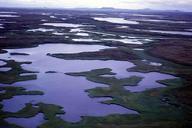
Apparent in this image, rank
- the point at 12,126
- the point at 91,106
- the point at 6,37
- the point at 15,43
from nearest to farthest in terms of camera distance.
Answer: the point at 12,126, the point at 91,106, the point at 15,43, the point at 6,37

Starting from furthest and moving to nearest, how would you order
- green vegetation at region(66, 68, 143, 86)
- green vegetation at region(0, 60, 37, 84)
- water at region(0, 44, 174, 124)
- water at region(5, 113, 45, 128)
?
1. green vegetation at region(66, 68, 143, 86)
2. green vegetation at region(0, 60, 37, 84)
3. water at region(0, 44, 174, 124)
4. water at region(5, 113, 45, 128)

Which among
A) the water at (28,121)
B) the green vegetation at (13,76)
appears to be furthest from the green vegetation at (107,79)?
the water at (28,121)

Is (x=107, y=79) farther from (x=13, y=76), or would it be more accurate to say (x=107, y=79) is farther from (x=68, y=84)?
(x=13, y=76)

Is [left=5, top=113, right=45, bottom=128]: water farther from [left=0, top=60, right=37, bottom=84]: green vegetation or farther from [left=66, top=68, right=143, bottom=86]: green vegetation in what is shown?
[left=66, top=68, right=143, bottom=86]: green vegetation

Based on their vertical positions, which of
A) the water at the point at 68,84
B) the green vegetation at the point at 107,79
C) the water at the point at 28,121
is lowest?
the water at the point at 68,84

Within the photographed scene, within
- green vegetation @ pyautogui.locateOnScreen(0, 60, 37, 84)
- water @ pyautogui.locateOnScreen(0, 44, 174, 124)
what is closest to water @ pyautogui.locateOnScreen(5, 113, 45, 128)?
water @ pyautogui.locateOnScreen(0, 44, 174, 124)

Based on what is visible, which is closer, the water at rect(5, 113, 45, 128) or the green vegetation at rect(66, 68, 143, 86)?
the water at rect(5, 113, 45, 128)

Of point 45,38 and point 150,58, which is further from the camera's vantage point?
point 45,38

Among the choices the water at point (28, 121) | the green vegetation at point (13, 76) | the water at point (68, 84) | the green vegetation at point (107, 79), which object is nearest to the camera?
the water at point (28, 121)

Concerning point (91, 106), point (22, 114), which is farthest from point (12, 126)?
point (91, 106)

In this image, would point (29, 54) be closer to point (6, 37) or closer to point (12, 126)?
point (6, 37)

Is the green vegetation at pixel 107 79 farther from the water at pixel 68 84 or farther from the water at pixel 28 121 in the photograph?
the water at pixel 28 121
